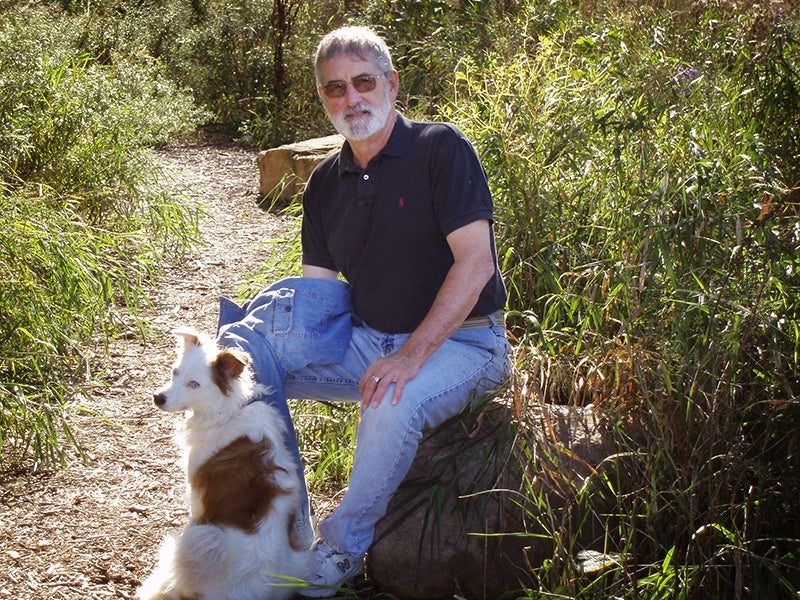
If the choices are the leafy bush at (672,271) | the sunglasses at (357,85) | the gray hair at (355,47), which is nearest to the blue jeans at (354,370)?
the leafy bush at (672,271)

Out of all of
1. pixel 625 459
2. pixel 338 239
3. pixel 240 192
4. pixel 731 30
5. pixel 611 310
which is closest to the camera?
pixel 625 459

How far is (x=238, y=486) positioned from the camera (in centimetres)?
300

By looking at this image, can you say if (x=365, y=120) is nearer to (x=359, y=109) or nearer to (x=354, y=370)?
(x=359, y=109)

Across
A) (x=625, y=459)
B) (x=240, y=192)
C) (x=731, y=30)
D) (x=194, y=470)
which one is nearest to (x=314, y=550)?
(x=194, y=470)

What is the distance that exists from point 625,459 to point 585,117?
2.13 metres

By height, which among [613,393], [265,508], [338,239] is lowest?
[265,508]

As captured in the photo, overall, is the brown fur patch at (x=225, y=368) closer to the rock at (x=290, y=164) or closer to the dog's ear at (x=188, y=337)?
the dog's ear at (x=188, y=337)

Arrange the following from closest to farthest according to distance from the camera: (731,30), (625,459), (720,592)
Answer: (720,592), (625,459), (731,30)

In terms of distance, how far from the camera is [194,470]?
3115mm

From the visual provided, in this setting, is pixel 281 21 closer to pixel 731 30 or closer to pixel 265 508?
pixel 731 30

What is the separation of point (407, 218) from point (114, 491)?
6.05 feet

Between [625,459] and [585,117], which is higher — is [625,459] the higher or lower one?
the lower one

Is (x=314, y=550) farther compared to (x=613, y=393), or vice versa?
(x=613, y=393)

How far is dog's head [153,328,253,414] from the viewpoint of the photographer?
3039 millimetres
